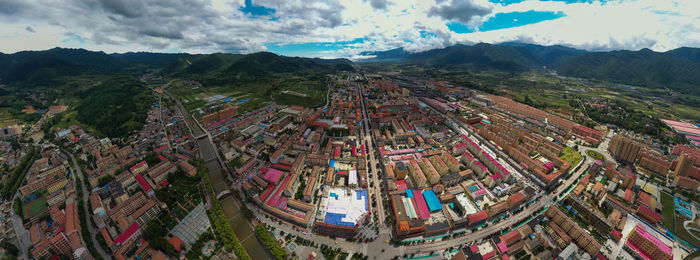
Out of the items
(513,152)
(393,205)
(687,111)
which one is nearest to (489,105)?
(513,152)

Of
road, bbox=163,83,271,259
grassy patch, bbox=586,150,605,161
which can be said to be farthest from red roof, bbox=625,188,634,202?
road, bbox=163,83,271,259

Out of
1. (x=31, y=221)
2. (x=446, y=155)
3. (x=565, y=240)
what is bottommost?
(x=565, y=240)

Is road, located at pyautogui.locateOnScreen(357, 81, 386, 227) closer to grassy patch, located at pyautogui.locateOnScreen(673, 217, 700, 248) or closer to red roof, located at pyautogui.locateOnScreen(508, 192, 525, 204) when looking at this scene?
red roof, located at pyautogui.locateOnScreen(508, 192, 525, 204)

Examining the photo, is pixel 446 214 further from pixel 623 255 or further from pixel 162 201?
pixel 162 201

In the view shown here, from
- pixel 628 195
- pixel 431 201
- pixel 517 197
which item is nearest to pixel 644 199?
pixel 628 195

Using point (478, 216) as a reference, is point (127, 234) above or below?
above

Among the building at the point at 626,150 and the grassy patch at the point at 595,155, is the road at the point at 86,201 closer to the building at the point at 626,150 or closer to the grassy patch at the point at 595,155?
the grassy patch at the point at 595,155

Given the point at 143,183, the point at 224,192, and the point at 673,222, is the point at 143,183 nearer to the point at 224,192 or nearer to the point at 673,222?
the point at 224,192
